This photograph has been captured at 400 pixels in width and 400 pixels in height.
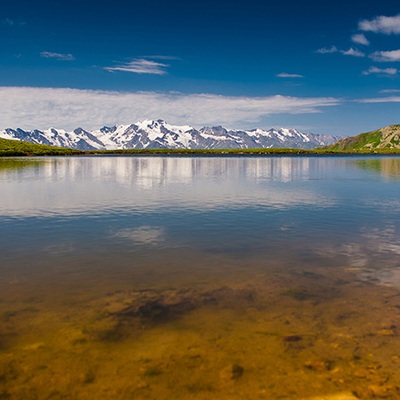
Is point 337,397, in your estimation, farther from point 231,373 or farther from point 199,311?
point 199,311

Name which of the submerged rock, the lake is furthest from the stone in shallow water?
the submerged rock

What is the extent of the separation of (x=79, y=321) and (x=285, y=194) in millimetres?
45398

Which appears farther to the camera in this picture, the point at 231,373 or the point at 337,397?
the point at 231,373

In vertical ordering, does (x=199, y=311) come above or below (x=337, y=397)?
above

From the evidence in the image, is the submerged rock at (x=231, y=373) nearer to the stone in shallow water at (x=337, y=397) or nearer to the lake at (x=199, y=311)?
the lake at (x=199, y=311)

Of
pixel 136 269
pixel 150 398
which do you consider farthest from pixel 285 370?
pixel 136 269

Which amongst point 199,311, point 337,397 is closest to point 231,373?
point 337,397

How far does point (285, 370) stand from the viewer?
38.3 ft

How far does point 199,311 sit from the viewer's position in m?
15.6

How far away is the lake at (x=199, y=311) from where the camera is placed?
36.5 ft

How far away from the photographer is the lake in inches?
438

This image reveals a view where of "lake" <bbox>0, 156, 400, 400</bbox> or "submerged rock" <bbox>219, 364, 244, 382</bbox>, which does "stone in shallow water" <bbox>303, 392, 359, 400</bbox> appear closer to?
"lake" <bbox>0, 156, 400, 400</bbox>

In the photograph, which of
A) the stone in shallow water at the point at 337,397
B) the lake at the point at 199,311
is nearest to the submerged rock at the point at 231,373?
the lake at the point at 199,311

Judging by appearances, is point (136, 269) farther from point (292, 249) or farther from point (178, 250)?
point (292, 249)
